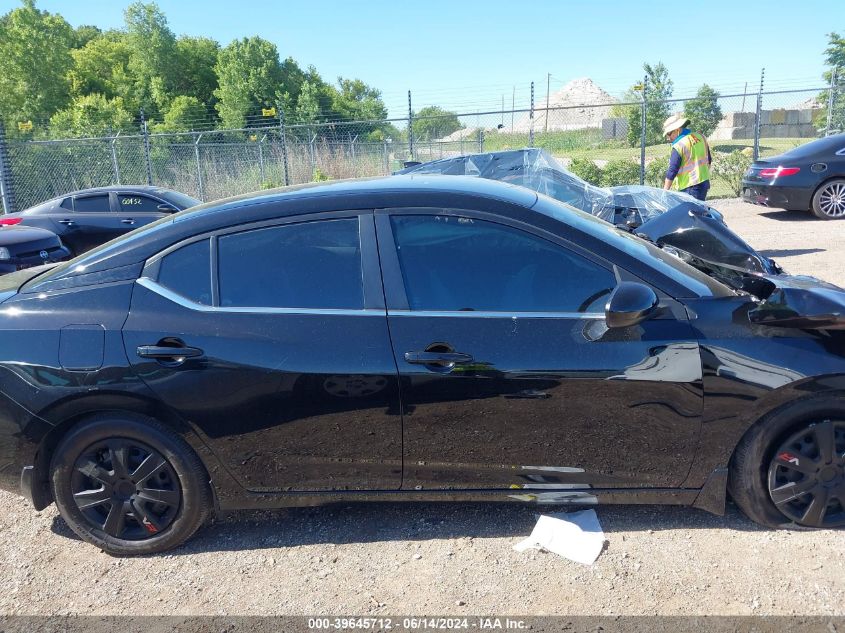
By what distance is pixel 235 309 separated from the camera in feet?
9.95

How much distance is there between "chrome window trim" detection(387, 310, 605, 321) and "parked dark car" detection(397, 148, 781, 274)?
1258 millimetres

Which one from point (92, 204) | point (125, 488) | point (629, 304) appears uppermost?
point (629, 304)

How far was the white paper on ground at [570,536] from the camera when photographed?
3018 mm

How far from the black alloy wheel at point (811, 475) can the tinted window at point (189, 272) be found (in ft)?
8.59

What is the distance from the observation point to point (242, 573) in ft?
9.96

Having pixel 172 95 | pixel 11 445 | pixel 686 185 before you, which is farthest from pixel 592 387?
pixel 172 95

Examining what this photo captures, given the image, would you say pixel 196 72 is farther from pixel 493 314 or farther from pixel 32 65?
pixel 493 314

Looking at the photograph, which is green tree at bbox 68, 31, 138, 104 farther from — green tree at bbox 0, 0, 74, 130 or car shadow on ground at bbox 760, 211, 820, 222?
car shadow on ground at bbox 760, 211, 820, 222

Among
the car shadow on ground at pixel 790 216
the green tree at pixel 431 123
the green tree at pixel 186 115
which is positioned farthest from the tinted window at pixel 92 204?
the green tree at pixel 186 115

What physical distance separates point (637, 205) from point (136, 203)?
7.92 m

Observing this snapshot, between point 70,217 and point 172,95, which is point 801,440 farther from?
point 172,95

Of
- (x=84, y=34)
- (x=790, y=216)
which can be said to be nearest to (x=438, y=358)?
(x=790, y=216)

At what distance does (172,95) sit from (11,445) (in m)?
44.9

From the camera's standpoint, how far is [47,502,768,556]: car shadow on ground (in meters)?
3.21
